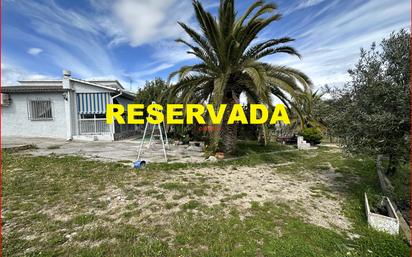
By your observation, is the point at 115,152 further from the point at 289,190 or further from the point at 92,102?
the point at 289,190

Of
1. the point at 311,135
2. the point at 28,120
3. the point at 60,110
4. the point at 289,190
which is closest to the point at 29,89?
the point at 28,120

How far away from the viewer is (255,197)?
469 centimetres

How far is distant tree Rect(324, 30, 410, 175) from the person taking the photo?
12.6ft

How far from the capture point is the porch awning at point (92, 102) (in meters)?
14.2

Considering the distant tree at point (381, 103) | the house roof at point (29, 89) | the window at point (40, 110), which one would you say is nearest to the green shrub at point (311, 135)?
the distant tree at point (381, 103)

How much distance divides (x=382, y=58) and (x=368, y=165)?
6338 millimetres

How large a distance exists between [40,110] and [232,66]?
14878 mm

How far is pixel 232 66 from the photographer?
8.41 metres

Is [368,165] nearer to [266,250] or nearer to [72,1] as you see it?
[266,250]

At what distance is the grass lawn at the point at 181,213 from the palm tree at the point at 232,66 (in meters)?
3.15

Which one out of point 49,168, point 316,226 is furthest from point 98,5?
point 316,226

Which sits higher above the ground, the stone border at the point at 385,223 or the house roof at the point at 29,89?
the house roof at the point at 29,89

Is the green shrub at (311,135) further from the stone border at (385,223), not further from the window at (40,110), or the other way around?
the window at (40,110)

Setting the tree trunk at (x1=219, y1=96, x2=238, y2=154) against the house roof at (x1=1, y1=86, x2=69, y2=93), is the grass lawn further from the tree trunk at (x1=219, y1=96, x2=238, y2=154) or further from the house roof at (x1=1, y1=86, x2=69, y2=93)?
the house roof at (x1=1, y1=86, x2=69, y2=93)
